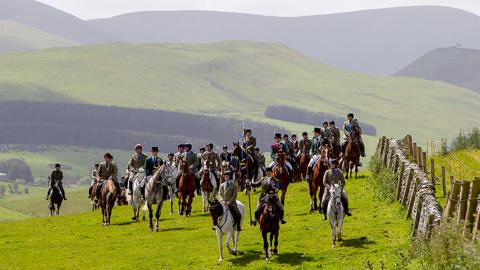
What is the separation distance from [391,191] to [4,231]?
21.2 m

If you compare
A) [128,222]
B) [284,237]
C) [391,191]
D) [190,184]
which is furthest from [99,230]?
[391,191]

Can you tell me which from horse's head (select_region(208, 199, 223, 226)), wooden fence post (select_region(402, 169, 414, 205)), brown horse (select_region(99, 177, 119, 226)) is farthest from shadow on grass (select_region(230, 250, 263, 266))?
brown horse (select_region(99, 177, 119, 226))

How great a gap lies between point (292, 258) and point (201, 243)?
6099 mm

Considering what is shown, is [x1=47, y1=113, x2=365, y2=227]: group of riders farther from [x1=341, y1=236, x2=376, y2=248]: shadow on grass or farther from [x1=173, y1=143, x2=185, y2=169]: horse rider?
[x1=341, y1=236, x2=376, y2=248]: shadow on grass

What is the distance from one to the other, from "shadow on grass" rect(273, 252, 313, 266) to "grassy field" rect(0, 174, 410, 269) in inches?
1.2

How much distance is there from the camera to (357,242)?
27234 millimetres

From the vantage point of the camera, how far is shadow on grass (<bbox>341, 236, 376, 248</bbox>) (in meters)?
26.7

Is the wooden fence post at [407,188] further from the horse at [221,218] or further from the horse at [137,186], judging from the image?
the horse at [137,186]

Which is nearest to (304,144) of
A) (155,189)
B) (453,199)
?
(155,189)

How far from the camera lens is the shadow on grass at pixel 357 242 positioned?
26702 millimetres

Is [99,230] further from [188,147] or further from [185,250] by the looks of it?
[185,250]

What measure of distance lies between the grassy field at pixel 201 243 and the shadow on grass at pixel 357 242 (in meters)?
0.04

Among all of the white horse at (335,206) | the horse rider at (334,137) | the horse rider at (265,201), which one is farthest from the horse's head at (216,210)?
the horse rider at (334,137)

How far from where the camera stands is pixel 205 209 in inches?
1583
